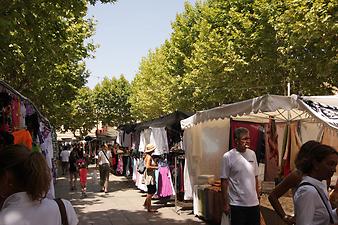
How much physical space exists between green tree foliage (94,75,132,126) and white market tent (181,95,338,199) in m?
47.6

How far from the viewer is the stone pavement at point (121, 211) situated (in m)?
9.76

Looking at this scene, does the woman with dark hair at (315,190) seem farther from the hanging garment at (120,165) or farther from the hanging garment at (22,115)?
the hanging garment at (120,165)

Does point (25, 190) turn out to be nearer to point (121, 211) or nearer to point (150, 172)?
point (121, 211)

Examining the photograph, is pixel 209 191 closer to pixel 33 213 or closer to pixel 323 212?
pixel 323 212

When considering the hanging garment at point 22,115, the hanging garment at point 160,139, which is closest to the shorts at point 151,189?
the hanging garment at point 160,139

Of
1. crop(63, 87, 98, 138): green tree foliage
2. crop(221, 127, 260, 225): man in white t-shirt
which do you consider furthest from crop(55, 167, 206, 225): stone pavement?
crop(63, 87, 98, 138): green tree foliage

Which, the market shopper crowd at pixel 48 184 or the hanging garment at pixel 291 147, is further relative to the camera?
the hanging garment at pixel 291 147

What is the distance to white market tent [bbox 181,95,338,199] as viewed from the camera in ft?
19.6

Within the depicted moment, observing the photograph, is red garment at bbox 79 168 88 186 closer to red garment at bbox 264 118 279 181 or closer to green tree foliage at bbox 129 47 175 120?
red garment at bbox 264 118 279 181

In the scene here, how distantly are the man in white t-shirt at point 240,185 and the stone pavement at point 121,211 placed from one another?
423cm

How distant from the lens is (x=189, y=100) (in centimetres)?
3072

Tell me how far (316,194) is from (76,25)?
56.2 feet

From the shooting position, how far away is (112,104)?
58250 mm

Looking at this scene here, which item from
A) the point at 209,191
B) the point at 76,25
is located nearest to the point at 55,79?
the point at 76,25
